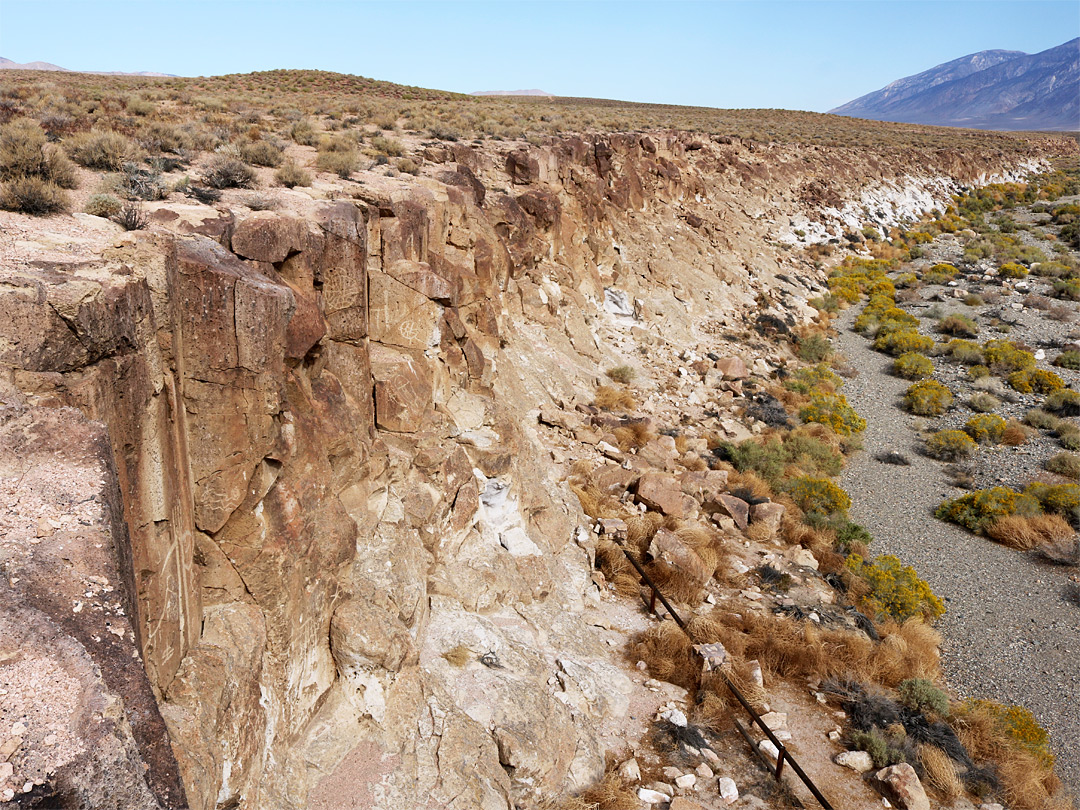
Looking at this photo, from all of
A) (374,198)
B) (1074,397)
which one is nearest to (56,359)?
(374,198)

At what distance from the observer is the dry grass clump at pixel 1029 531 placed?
14.3m

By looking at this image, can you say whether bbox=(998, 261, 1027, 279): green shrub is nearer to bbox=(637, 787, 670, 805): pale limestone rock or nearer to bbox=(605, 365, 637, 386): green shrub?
bbox=(605, 365, 637, 386): green shrub

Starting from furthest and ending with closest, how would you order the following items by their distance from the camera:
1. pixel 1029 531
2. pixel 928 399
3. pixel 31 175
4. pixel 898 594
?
pixel 928 399 → pixel 1029 531 → pixel 898 594 → pixel 31 175

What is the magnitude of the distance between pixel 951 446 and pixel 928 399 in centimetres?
332

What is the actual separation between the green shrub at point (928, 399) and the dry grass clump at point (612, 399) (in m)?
10.4

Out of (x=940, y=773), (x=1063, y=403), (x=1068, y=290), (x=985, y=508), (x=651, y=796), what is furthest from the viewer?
(x=1068, y=290)

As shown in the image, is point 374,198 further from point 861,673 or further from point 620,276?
point 620,276

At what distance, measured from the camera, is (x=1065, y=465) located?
676 inches

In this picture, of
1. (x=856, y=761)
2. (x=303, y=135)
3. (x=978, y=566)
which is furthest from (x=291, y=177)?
(x=978, y=566)

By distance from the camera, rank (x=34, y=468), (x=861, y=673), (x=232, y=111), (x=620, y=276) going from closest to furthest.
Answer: (x=34, y=468)
(x=861, y=673)
(x=232, y=111)
(x=620, y=276)

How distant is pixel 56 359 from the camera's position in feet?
13.1

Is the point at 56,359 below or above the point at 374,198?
below

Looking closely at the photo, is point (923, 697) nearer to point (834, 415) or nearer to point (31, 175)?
point (834, 415)

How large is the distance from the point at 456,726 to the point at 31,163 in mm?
8093
